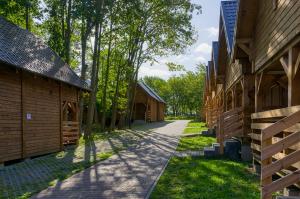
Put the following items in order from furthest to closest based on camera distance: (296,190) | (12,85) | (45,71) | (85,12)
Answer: (85,12), (45,71), (12,85), (296,190)

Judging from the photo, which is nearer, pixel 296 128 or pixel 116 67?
pixel 296 128

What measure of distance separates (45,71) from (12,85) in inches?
75.0

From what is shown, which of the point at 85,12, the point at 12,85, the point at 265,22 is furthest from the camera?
the point at 85,12

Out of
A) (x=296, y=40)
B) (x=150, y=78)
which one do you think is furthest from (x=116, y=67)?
(x=150, y=78)

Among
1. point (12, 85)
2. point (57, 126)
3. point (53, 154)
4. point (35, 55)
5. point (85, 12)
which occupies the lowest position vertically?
point (53, 154)

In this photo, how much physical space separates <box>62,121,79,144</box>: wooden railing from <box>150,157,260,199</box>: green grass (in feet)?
25.1

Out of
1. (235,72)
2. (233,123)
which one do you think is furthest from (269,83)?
(235,72)

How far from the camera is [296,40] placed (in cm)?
725

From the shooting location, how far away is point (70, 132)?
18594 mm

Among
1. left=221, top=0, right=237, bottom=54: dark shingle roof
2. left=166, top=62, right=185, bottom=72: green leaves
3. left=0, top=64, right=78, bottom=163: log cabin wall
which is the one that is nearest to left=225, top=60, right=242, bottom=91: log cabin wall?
left=221, top=0, right=237, bottom=54: dark shingle roof

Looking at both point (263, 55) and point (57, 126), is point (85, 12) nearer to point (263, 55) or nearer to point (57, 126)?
point (57, 126)

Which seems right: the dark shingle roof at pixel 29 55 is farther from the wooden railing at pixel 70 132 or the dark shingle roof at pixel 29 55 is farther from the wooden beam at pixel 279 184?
the wooden beam at pixel 279 184

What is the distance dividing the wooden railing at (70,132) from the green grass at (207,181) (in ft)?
25.1

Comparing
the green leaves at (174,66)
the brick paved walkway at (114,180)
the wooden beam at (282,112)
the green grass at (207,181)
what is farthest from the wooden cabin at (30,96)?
the green leaves at (174,66)
